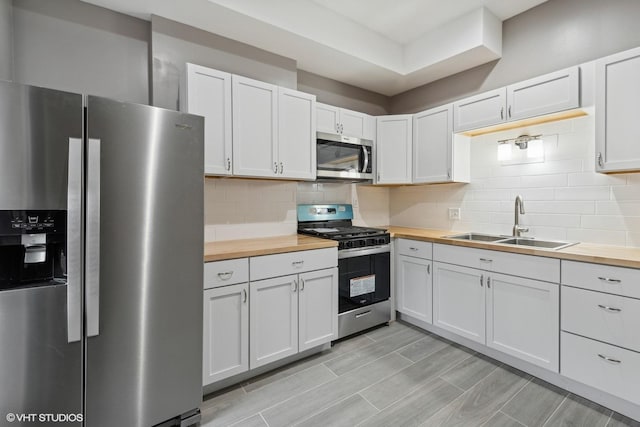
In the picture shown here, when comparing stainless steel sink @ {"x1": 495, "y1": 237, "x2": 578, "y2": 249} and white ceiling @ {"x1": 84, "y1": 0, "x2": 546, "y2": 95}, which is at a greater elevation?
white ceiling @ {"x1": 84, "y1": 0, "x2": 546, "y2": 95}

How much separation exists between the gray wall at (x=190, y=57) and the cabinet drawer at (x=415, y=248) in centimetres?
191

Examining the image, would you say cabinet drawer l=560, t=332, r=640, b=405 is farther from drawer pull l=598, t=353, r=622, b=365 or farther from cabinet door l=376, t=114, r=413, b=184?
cabinet door l=376, t=114, r=413, b=184

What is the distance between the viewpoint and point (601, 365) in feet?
5.72

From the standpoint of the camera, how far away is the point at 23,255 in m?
1.28

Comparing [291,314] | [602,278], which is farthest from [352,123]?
[602,278]

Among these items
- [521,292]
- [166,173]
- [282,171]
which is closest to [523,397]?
[521,292]

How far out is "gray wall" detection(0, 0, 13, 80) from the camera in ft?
5.34

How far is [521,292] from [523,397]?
658 millimetres

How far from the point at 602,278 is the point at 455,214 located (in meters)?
1.46

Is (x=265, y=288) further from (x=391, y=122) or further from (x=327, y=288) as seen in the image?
(x=391, y=122)

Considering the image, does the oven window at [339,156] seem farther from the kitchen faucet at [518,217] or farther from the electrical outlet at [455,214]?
the kitchen faucet at [518,217]


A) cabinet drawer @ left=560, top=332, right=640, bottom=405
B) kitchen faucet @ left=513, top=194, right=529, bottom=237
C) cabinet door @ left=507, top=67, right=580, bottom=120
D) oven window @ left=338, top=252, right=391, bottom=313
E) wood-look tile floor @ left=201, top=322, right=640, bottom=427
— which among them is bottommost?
wood-look tile floor @ left=201, top=322, right=640, bottom=427

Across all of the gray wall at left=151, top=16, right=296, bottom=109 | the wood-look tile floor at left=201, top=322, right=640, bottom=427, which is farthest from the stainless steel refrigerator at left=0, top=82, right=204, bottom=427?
the gray wall at left=151, top=16, right=296, bottom=109

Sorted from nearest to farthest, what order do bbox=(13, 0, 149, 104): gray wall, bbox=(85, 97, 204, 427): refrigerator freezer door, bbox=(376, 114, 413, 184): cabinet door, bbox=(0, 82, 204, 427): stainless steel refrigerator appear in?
bbox=(0, 82, 204, 427): stainless steel refrigerator < bbox=(85, 97, 204, 427): refrigerator freezer door < bbox=(13, 0, 149, 104): gray wall < bbox=(376, 114, 413, 184): cabinet door
